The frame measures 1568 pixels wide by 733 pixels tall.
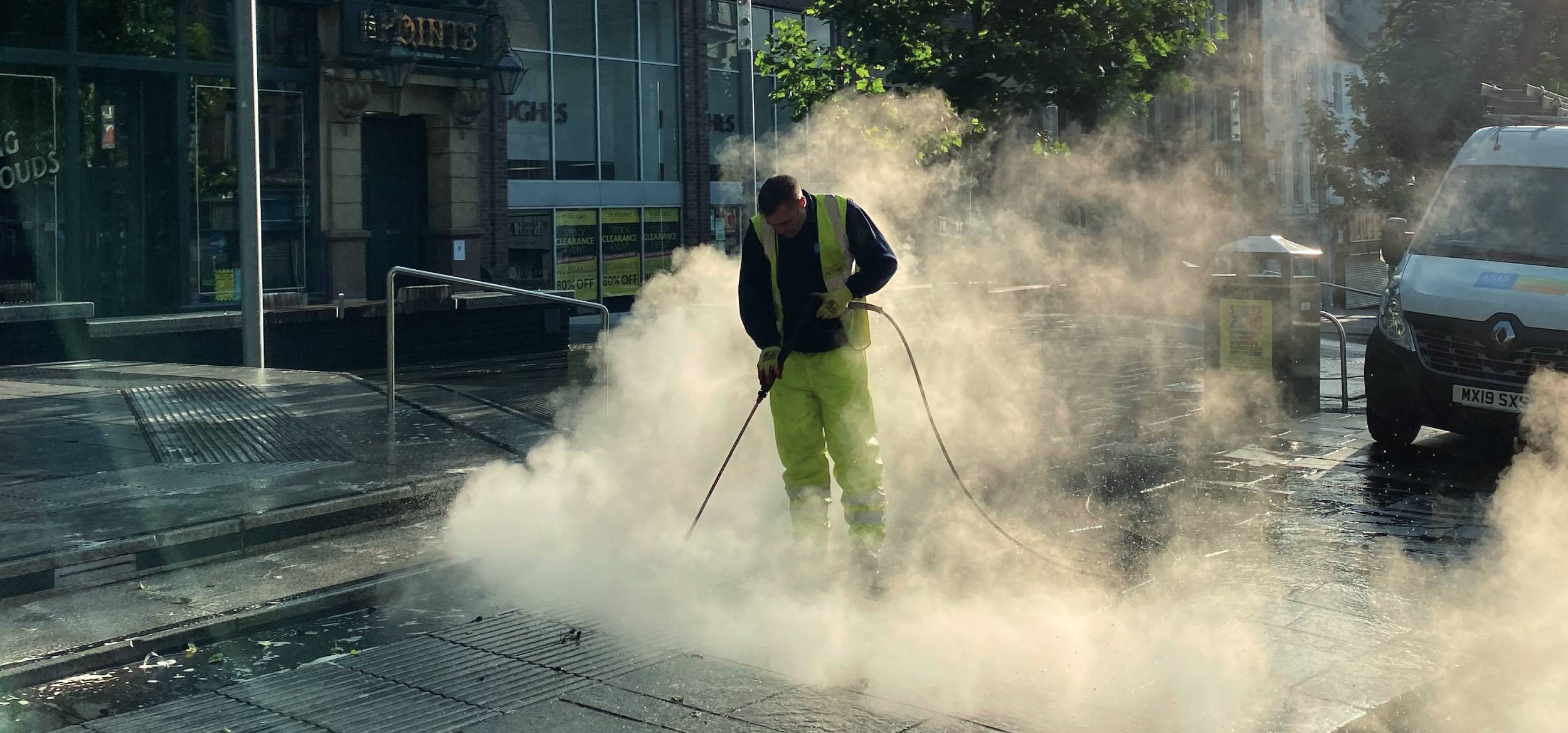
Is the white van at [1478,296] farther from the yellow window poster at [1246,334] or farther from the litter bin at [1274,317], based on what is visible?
the yellow window poster at [1246,334]

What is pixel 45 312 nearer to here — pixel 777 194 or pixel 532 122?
pixel 777 194

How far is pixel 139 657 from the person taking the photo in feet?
16.5

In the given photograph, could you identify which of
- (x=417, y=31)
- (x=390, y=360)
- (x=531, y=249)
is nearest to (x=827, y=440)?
(x=390, y=360)

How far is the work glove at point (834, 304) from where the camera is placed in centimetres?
580

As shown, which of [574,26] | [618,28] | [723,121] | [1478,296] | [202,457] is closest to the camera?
[202,457]

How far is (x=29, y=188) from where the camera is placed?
637 inches

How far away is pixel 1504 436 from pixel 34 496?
8.10 metres

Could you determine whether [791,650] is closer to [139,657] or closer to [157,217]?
[139,657]

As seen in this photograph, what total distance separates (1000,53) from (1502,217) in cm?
803

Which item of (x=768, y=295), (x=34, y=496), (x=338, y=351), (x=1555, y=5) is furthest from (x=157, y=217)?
(x=1555, y=5)

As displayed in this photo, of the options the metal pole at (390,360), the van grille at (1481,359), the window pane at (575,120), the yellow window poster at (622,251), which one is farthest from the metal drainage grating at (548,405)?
the yellow window poster at (622,251)

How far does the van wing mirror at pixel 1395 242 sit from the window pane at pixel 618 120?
15700 millimetres

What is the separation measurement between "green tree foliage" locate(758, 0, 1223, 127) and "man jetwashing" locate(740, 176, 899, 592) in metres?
10.8

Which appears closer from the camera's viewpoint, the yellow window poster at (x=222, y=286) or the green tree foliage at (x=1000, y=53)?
the green tree foliage at (x=1000, y=53)
